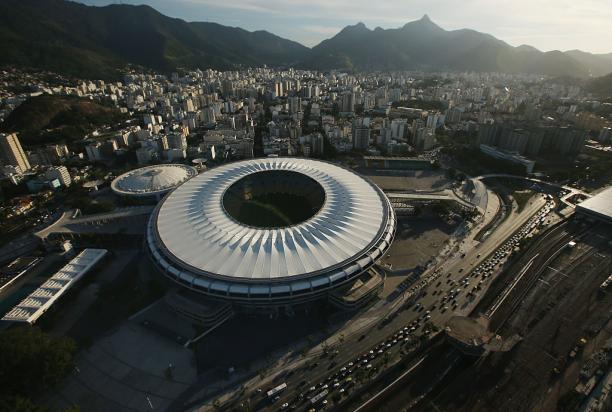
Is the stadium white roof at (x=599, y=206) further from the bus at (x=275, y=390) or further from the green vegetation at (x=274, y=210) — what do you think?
the bus at (x=275, y=390)

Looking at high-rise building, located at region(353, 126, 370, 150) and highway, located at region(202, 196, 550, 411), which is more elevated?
high-rise building, located at region(353, 126, 370, 150)

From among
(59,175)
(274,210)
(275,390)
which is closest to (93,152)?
(59,175)

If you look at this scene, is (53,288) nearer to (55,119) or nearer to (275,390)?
(275,390)

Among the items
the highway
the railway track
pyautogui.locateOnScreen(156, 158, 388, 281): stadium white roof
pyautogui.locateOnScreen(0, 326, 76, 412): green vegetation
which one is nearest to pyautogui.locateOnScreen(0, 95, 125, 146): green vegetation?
pyautogui.locateOnScreen(156, 158, 388, 281): stadium white roof

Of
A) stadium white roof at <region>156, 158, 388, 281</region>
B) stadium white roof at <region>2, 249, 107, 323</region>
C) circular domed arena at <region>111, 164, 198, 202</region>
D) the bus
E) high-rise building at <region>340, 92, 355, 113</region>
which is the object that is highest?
high-rise building at <region>340, 92, 355, 113</region>

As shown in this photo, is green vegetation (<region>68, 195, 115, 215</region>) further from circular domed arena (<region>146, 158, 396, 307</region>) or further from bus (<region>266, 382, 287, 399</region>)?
bus (<region>266, 382, 287, 399</region>)

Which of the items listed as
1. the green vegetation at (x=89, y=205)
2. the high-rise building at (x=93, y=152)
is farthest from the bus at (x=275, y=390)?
the high-rise building at (x=93, y=152)
